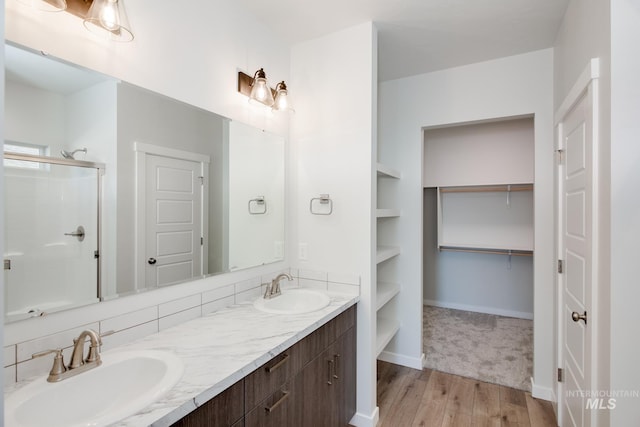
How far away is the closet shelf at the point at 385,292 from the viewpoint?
7.88ft

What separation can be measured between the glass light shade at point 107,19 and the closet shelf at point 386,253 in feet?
6.34

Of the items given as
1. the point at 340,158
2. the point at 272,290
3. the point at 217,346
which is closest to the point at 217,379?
the point at 217,346

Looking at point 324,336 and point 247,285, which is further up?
point 247,285

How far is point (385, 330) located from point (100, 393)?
2.13 m

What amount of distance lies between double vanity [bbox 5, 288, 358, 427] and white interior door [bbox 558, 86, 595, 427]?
1.21 metres

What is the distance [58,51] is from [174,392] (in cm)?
125

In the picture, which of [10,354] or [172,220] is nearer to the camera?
[10,354]

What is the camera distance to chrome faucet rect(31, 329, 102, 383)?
996 millimetres

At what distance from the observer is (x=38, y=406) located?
92 cm

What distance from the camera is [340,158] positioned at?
215cm

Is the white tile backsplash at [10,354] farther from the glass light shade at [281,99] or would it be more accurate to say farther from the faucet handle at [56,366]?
the glass light shade at [281,99]

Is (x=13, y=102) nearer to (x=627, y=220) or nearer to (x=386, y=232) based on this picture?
(x=627, y=220)

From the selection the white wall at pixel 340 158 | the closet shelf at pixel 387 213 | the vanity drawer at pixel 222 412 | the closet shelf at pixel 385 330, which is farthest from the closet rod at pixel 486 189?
the vanity drawer at pixel 222 412

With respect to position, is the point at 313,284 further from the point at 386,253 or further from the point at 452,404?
the point at 452,404
